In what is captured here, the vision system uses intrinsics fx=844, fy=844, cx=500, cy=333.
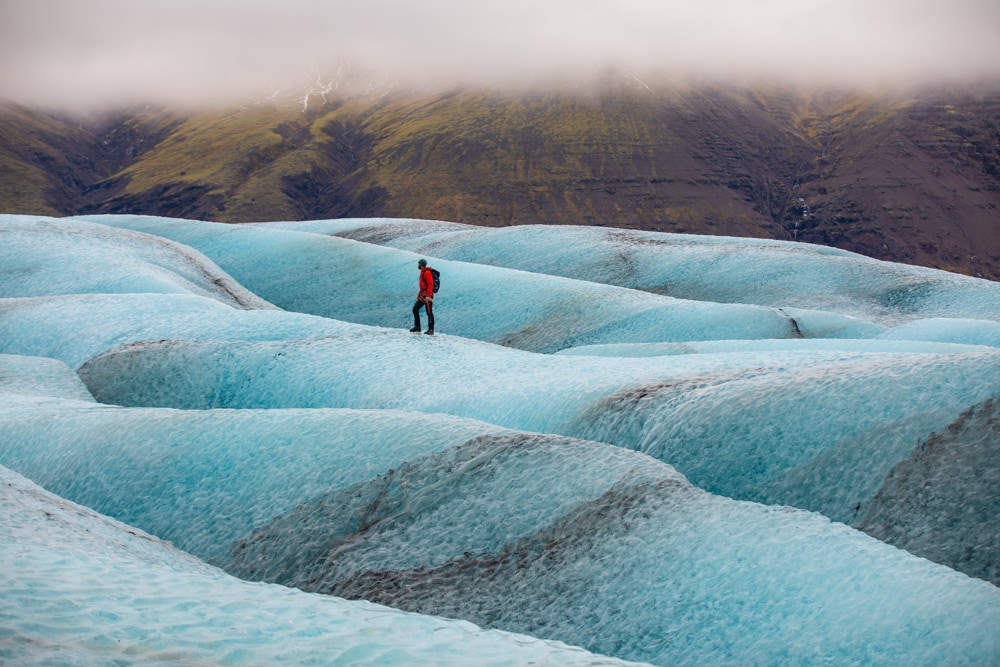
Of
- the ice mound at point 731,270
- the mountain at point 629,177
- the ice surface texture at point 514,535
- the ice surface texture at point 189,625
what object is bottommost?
the ice surface texture at point 514,535

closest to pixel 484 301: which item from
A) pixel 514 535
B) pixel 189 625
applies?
pixel 514 535

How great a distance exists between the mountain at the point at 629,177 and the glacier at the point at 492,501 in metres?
144

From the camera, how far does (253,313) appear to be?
1825 cm

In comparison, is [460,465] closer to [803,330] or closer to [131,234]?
[803,330]

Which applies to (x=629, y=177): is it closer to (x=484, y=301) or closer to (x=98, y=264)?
(x=484, y=301)

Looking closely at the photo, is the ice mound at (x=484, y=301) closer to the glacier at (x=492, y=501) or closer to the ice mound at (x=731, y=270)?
the glacier at (x=492, y=501)

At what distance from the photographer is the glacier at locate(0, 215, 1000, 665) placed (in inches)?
223

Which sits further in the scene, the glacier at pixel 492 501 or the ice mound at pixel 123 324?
the ice mound at pixel 123 324

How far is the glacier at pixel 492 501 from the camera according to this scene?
5672mm

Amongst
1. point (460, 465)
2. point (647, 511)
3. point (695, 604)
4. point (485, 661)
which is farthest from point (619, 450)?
point (485, 661)

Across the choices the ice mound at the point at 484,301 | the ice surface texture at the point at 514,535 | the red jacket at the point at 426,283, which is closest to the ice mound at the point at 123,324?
the red jacket at the point at 426,283

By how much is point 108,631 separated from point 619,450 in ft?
19.3

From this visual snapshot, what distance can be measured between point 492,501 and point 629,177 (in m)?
171

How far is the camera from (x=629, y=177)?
174125 millimetres
